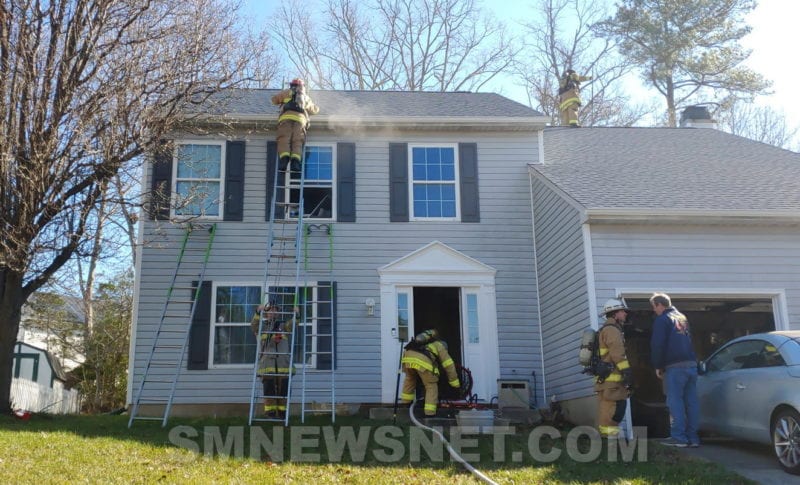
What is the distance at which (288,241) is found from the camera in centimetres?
1268

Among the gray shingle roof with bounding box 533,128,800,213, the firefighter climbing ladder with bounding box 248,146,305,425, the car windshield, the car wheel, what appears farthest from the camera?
the firefighter climbing ladder with bounding box 248,146,305,425

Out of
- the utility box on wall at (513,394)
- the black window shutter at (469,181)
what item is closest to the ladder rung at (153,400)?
the utility box on wall at (513,394)

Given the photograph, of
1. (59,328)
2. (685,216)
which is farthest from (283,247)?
(59,328)

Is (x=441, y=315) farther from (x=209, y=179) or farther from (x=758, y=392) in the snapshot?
(x=758, y=392)

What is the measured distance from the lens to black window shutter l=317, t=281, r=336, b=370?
1224 centimetres

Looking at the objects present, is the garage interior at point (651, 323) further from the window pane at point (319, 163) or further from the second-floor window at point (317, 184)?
the window pane at point (319, 163)

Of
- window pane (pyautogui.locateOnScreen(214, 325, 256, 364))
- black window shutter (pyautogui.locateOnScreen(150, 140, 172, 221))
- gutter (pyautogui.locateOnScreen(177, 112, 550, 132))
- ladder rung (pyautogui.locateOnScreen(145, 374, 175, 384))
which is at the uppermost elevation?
gutter (pyautogui.locateOnScreen(177, 112, 550, 132))

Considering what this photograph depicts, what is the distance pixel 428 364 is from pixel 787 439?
14.8 feet

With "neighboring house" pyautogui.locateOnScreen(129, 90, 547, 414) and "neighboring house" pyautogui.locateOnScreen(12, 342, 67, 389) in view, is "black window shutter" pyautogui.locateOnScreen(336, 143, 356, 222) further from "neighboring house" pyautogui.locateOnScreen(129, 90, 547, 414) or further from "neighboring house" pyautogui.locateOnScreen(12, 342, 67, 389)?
"neighboring house" pyautogui.locateOnScreen(12, 342, 67, 389)

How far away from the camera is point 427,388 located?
10188mm

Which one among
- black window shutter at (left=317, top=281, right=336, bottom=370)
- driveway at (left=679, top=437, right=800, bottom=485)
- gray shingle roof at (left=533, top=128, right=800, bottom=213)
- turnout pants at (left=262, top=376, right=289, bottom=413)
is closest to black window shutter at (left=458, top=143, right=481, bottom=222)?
gray shingle roof at (left=533, top=128, right=800, bottom=213)

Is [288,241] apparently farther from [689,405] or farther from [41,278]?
[689,405]

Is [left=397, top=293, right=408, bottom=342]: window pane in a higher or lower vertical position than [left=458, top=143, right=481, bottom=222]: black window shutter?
lower

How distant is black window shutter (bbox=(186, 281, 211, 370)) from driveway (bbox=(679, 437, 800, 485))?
7.56 meters
